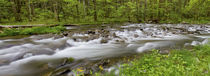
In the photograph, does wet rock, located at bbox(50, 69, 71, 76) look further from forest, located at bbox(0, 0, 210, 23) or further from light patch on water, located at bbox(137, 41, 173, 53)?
forest, located at bbox(0, 0, 210, 23)

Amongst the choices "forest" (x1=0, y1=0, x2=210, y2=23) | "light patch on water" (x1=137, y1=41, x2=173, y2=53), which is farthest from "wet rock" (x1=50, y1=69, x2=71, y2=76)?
"forest" (x1=0, y1=0, x2=210, y2=23)

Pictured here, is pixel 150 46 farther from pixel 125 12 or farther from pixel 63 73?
pixel 125 12

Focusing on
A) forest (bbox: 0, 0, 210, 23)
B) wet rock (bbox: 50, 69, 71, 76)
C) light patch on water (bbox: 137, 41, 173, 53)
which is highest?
forest (bbox: 0, 0, 210, 23)

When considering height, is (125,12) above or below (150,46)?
above

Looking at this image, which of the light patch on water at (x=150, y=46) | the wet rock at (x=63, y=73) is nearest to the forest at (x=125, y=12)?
the light patch on water at (x=150, y=46)

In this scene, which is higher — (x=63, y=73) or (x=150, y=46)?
(x=150, y=46)

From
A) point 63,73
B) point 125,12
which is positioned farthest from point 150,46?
point 125,12

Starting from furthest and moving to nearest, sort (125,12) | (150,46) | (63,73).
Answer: (125,12) < (150,46) < (63,73)

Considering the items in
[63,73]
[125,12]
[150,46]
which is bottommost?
[63,73]

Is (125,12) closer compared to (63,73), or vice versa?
(63,73)

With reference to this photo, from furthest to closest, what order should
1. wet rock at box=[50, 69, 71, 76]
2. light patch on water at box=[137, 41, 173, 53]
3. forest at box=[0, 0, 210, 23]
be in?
1. forest at box=[0, 0, 210, 23]
2. light patch on water at box=[137, 41, 173, 53]
3. wet rock at box=[50, 69, 71, 76]

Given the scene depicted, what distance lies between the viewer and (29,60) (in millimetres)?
4168

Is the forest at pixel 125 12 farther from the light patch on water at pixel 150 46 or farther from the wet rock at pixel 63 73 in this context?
the wet rock at pixel 63 73

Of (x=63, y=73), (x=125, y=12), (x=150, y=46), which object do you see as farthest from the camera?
(x=125, y=12)
